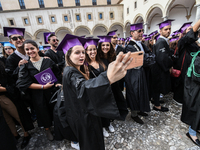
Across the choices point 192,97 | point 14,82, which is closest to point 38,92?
point 14,82

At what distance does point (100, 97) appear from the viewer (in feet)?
2.39

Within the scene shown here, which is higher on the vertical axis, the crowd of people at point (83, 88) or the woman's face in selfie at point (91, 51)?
the woman's face in selfie at point (91, 51)

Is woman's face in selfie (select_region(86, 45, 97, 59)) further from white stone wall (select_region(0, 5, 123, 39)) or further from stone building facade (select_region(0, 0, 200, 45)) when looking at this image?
white stone wall (select_region(0, 5, 123, 39))

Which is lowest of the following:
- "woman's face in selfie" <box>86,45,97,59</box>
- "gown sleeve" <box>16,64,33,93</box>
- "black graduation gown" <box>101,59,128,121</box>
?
"black graduation gown" <box>101,59,128,121</box>

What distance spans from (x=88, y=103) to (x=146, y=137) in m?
1.98

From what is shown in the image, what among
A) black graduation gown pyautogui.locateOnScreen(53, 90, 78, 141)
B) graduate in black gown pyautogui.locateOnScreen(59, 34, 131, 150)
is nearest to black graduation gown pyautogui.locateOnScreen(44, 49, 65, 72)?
black graduation gown pyautogui.locateOnScreen(53, 90, 78, 141)

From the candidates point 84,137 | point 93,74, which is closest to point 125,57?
point 84,137

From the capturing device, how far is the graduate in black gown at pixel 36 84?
5.80ft

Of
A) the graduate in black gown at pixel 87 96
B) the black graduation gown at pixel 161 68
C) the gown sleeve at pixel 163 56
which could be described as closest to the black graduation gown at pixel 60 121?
the graduate in black gown at pixel 87 96

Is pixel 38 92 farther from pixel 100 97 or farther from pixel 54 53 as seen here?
pixel 100 97

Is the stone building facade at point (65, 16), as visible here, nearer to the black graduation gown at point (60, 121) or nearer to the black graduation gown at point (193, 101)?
the black graduation gown at point (193, 101)

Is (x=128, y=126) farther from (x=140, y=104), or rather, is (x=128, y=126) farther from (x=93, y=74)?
(x=93, y=74)

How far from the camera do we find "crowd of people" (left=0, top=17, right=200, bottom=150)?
819mm

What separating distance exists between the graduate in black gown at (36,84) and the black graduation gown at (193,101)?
2.64m
